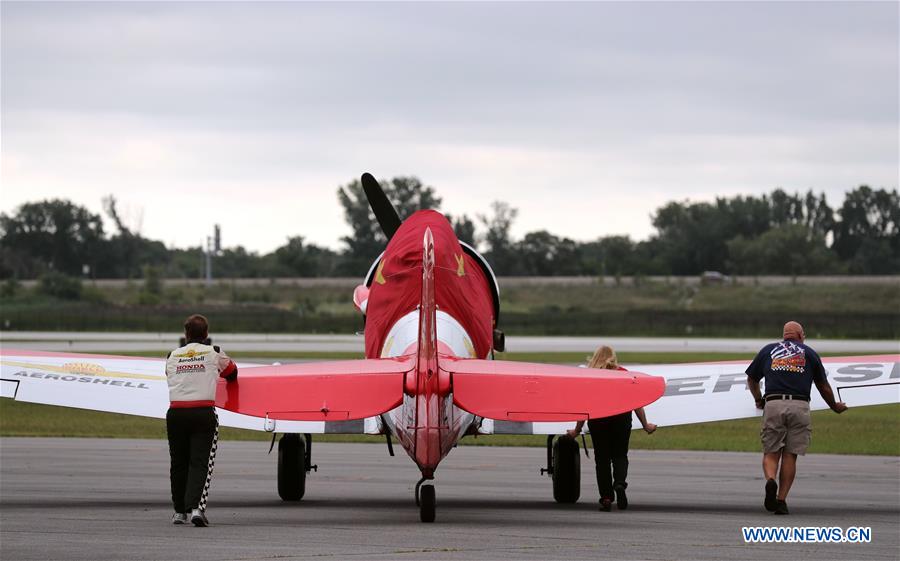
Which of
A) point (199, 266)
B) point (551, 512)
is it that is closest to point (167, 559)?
point (551, 512)

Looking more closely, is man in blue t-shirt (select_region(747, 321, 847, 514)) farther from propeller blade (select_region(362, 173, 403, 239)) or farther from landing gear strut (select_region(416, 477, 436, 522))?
propeller blade (select_region(362, 173, 403, 239))

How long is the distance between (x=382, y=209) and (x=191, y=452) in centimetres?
533

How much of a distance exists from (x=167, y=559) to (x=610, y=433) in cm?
486

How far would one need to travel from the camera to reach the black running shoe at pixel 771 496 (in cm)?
1120

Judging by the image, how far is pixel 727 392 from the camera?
12172 millimetres

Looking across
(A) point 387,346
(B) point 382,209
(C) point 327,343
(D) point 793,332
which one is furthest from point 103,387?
(C) point 327,343

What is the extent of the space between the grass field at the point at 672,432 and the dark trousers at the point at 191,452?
11.1m

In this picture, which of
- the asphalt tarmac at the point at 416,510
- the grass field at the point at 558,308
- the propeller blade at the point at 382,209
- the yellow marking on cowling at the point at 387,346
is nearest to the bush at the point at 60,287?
the grass field at the point at 558,308

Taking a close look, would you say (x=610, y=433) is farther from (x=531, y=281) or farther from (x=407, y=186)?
(x=407, y=186)

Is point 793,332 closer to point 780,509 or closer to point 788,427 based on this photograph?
point 788,427

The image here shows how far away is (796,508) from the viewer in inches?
466

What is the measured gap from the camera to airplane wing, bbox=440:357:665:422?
8.81m

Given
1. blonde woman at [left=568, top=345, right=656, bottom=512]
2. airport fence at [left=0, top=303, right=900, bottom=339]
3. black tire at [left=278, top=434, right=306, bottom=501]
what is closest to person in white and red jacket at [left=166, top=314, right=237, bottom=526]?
black tire at [left=278, top=434, right=306, bottom=501]

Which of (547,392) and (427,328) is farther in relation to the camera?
(427,328)
